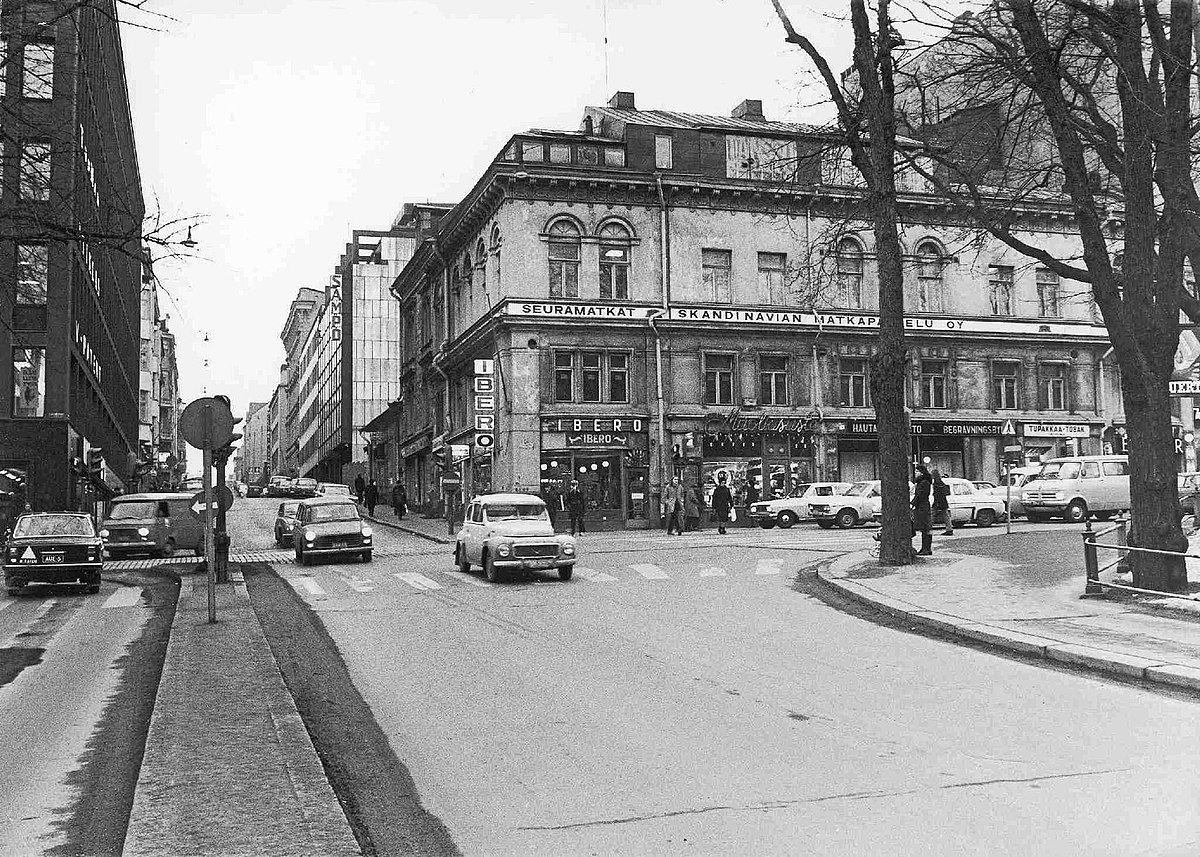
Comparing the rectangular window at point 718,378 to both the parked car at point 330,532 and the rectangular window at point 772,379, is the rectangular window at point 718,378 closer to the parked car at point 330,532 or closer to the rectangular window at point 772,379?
the rectangular window at point 772,379

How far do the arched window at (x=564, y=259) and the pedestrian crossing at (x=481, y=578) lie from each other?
2117 cm

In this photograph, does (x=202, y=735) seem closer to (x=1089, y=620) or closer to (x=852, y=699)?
(x=852, y=699)

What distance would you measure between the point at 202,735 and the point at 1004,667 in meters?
7.19

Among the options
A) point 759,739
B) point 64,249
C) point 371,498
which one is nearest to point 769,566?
point 64,249

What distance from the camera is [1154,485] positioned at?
14625mm

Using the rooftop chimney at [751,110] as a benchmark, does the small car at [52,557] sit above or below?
below

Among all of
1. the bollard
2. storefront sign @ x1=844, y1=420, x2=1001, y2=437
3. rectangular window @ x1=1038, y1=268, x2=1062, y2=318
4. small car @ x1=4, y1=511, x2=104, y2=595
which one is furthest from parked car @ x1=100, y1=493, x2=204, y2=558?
rectangular window @ x1=1038, y1=268, x2=1062, y2=318

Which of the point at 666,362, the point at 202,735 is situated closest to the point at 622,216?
the point at 666,362

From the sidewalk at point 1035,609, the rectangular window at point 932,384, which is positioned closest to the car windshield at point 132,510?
the sidewalk at point 1035,609

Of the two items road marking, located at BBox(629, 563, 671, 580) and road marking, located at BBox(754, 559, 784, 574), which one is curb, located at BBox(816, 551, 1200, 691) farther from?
road marking, located at BBox(629, 563, 671, 580)

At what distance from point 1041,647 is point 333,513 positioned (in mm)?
19627

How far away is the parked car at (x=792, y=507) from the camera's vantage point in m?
39.1

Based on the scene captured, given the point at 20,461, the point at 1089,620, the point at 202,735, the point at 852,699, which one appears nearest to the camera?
the point at 202,735

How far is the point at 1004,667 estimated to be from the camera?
35.3 feet
